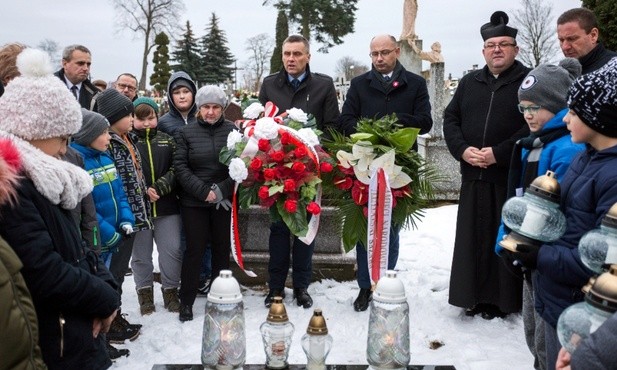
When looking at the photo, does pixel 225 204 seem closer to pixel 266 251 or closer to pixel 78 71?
pixel 266 251

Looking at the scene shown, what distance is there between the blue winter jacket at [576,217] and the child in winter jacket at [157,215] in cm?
306

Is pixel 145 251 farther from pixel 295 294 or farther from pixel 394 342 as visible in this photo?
pixel 394 342

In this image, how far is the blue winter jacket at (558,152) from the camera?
277cm

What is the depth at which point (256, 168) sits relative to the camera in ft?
12.6

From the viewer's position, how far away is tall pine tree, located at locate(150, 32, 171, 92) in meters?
37.4

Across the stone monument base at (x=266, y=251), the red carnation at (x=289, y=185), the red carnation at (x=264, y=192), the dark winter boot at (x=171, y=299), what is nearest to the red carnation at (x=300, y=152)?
the red carnation at (x=289, y=185)

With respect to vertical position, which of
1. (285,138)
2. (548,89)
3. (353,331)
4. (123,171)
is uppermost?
(548,89)

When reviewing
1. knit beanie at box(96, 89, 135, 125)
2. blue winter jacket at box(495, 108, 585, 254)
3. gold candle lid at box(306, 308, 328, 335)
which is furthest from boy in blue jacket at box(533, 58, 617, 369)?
knit beanie at box(96, 89, 135, 125)

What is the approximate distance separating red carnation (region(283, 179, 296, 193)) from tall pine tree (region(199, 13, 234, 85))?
3791 cm

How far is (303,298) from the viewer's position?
15.2ft

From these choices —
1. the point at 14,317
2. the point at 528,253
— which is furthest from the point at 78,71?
the point at 528,253

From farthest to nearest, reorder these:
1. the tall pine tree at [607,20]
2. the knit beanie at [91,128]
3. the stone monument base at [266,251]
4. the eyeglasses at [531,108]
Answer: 1. the tall pine tree at [607,20]
2. the stone monument base at [266,251]
3. the knit beanie at [91,128]
4. the eyeglasses at [531,108]

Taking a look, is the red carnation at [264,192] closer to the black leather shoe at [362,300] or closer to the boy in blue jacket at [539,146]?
the black leather shoe at [362,300]

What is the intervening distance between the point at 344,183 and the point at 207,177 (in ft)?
3.77
